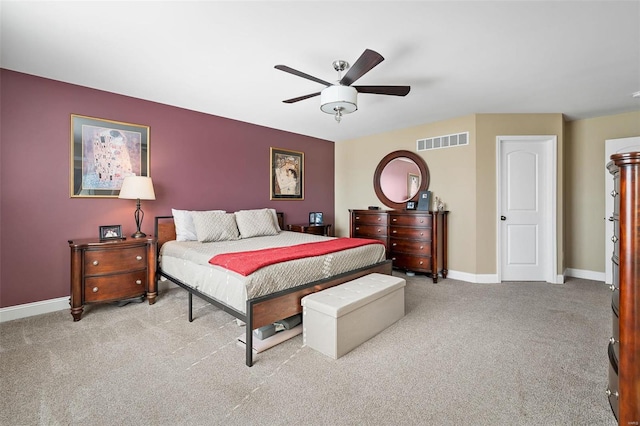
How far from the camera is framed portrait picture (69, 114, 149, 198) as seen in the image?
341 cm

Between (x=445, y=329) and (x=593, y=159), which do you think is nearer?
(x=445, y=329)

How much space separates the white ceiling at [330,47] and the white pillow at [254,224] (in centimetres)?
161

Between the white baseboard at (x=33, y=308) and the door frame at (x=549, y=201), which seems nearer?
the white baseboard at (x=33, y=308)

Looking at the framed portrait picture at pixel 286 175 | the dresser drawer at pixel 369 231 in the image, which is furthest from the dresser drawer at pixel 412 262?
the framed portrait picture at pixel 286 175

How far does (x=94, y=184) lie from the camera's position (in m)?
3.52

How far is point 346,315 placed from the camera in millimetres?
2301

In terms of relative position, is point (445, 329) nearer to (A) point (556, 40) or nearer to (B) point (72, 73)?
(A) point (556, 40)

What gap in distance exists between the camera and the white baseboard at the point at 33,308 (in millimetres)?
2977

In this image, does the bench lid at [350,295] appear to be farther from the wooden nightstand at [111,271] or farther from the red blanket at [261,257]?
the wooden nightstand at [111,271]

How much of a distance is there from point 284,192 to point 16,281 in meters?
3.71

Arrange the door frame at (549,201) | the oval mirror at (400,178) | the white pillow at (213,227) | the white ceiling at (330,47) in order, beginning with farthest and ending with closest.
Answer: the oval mirror at (400,178)
the door frame at (549,201)
the white pillow at (213,227)
the white ceiling at (330,47)

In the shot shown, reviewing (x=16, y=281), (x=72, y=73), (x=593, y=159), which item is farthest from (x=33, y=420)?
(x=593, y=159)

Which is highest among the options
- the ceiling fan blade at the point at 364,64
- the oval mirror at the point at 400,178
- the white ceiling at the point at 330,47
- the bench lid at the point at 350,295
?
the white ceiling at the point at 330,47

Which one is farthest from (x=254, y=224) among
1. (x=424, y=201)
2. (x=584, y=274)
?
(x=584, y=274)
